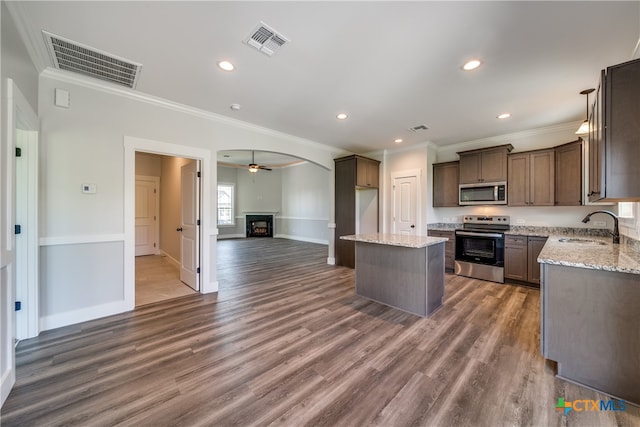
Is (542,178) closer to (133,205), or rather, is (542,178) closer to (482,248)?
(482,248)

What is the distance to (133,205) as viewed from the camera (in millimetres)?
3164

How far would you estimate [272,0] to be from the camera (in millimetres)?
1721

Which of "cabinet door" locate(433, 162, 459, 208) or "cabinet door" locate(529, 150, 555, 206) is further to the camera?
"cabinet door" locate(433, 162, 459, 208)

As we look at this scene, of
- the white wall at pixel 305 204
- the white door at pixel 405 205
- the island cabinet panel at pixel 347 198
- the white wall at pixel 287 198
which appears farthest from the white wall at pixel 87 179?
the white wall at pixel 287 198

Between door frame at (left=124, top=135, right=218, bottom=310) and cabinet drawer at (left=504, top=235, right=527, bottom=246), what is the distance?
16.2 feet

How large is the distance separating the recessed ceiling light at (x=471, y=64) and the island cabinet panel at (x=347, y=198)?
9.69 feet

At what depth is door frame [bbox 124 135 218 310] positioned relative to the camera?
309 centimetres

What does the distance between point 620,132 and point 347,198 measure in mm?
4126

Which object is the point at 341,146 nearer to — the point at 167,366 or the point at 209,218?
the point at 209,218

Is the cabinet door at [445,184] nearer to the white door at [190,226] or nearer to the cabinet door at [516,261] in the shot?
the cabinet door at [516,261]

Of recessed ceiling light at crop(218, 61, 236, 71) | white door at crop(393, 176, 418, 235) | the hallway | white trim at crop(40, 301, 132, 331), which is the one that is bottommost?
the hallway

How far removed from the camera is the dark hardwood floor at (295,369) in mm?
1566

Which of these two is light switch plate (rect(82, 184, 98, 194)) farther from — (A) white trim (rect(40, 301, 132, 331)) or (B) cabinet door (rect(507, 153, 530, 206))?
(B) cabinet door (rect(507, 153, 530, 206))

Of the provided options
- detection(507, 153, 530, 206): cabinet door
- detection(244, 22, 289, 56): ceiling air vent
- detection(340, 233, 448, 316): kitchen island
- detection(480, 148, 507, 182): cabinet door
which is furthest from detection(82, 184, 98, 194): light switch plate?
detection(507, 153, 530, 206): cabinet door
